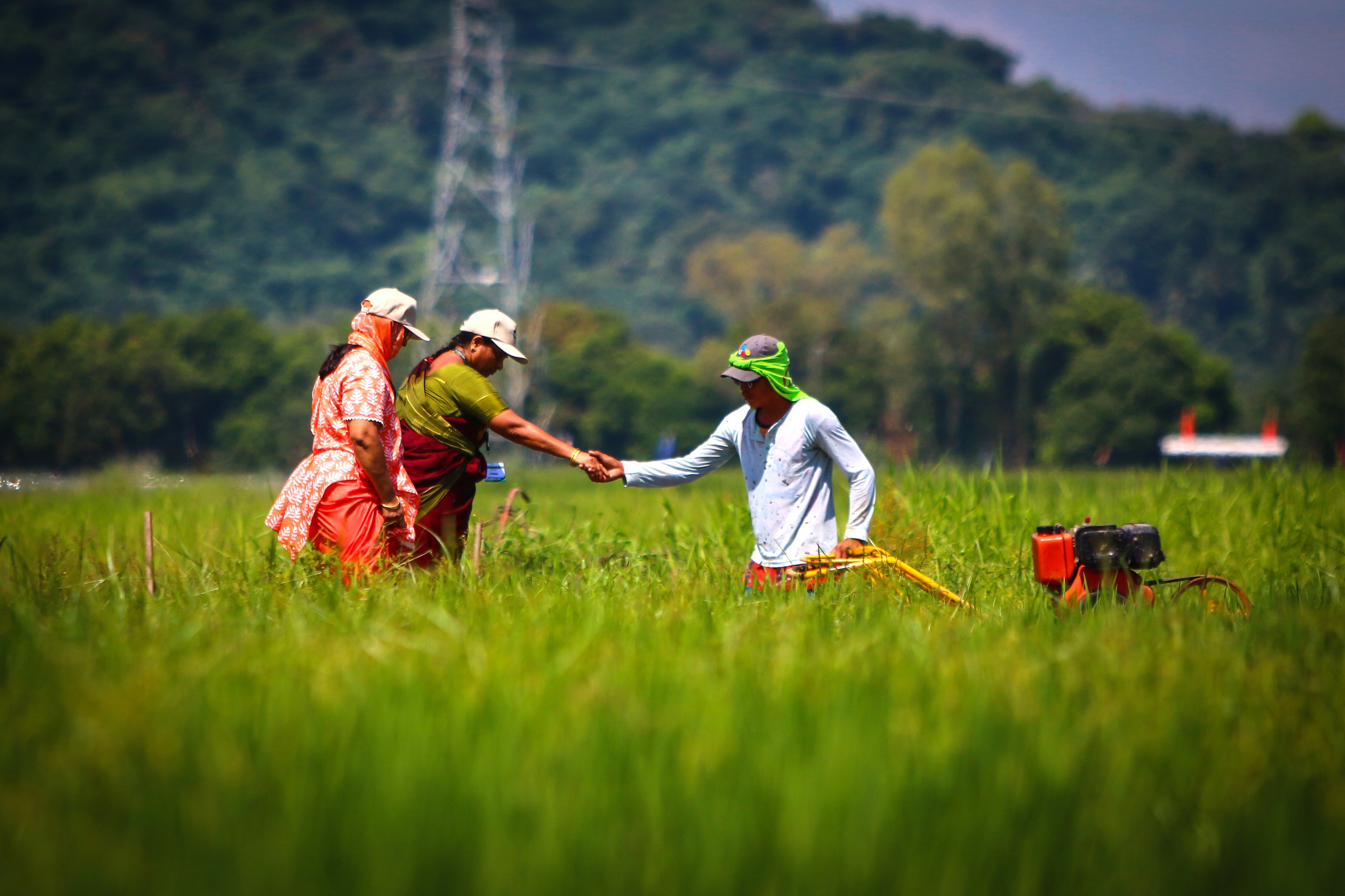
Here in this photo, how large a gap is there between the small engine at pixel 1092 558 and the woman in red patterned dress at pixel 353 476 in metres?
2.54

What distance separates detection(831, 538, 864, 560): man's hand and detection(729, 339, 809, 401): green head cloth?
62cm

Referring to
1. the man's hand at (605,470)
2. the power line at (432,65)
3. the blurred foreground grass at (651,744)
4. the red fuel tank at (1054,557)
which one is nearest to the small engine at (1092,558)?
the red fuel tank at (1054,557)

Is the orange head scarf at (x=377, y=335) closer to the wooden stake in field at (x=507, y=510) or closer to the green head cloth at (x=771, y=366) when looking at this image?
the wooden stake in field at (x=507, y=510)

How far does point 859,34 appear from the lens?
547ft

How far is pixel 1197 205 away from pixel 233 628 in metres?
107

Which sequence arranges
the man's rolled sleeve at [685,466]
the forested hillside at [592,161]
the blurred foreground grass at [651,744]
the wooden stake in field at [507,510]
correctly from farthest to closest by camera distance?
the forested hillside at [592,161], the wooden stake in field at [507,510], the man's rolled sleeve at [685,466], the blurred foreground grass at [651,744]

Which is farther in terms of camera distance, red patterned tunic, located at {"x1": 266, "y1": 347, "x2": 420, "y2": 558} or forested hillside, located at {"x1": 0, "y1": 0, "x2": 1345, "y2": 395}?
forested hillside, located at {"x1": 0, "y1": 0, "x2": 1345, "y2": 395}

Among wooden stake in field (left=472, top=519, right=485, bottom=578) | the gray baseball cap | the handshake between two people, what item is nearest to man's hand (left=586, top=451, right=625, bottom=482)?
the handshake between two people

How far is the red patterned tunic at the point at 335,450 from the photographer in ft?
16.1

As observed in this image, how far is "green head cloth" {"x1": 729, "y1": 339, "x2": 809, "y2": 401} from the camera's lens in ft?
16.8

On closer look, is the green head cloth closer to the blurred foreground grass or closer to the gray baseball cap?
the gray baseball cap

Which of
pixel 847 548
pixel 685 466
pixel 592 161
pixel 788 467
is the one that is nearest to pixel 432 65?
pixel 592 161

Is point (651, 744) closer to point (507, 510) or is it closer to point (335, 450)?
point (335, 450)

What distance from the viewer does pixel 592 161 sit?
436ft
